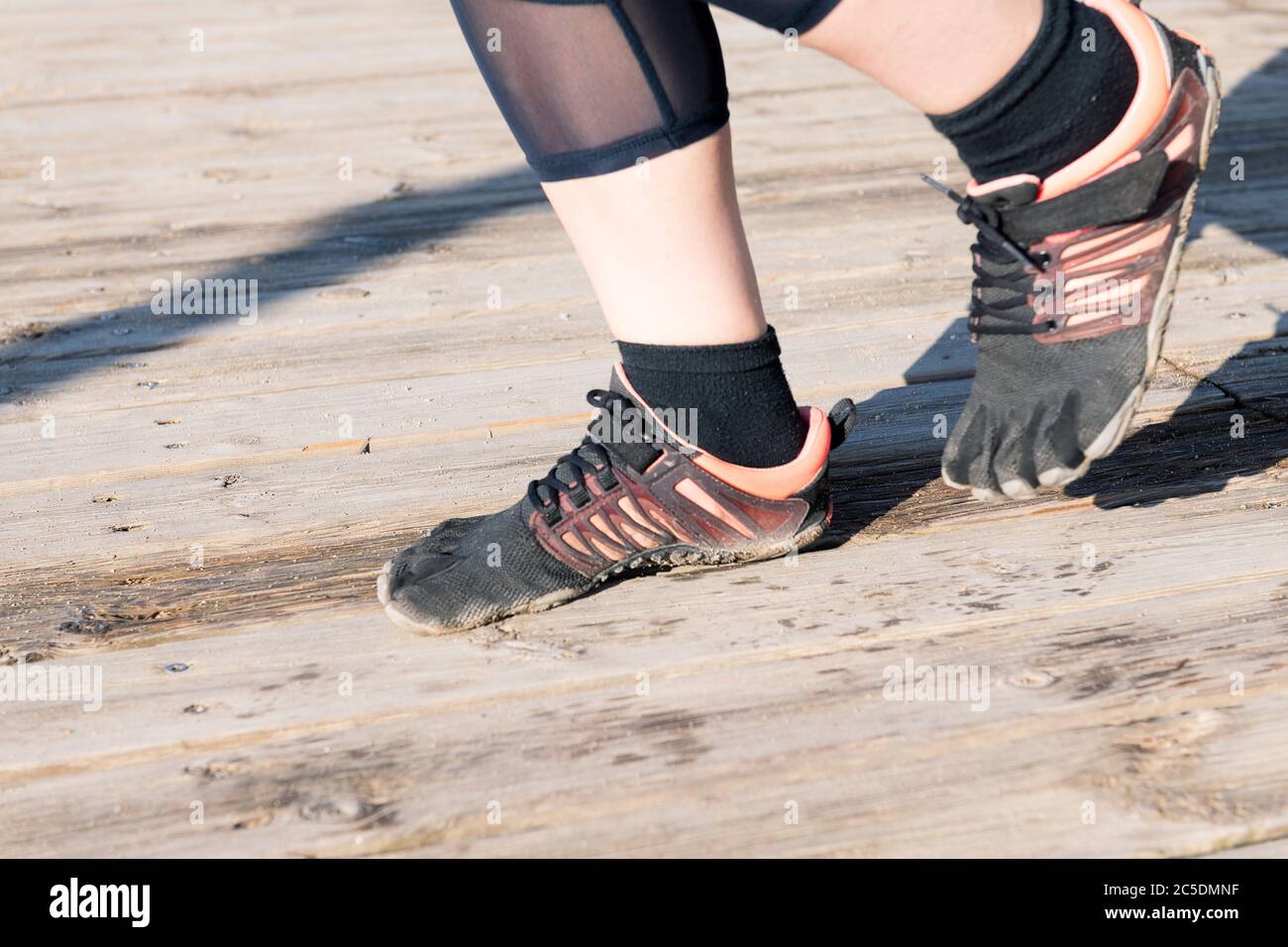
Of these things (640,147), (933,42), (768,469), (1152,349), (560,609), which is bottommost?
(560,609)

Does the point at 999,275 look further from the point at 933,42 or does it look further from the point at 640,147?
the point at 640,147

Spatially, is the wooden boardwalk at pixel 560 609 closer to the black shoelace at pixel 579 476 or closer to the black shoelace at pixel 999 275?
the black shoelace at pixel 579 476

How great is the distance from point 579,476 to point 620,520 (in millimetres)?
56

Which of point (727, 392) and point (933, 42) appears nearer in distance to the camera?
point (933, 42)

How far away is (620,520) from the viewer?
1.19 m

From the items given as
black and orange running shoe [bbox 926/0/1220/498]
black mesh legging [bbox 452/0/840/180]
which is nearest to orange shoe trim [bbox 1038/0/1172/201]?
black and orange running shoe [bbox 926/0/1220/498]

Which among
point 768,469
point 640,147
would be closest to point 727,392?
point 768,469

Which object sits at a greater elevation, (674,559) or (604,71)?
(604,71)

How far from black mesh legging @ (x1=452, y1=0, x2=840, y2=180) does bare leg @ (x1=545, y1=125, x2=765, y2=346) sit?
20mm

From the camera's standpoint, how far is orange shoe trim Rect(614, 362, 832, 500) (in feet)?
3.88

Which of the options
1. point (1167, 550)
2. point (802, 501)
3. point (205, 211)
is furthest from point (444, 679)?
point (205, 211)
